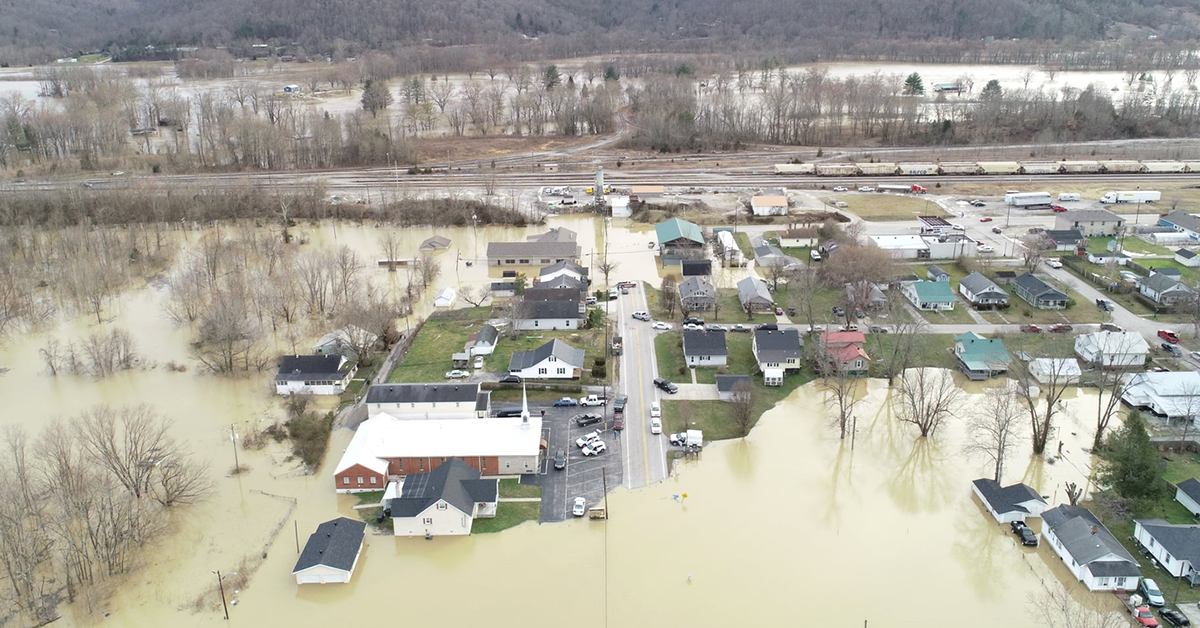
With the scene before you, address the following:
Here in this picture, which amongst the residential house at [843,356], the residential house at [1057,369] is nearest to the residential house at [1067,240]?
the residential house at [1057,369]

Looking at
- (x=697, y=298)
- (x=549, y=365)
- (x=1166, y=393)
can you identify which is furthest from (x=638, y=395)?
(x=1166, y=393)

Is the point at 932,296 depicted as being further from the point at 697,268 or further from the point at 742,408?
the point at 742,408

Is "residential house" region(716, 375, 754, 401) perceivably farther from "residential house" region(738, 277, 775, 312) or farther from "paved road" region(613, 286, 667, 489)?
"residential house" region(738, 277, 775, 312)

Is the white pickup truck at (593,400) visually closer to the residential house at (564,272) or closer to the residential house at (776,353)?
the residential house at (776,353)

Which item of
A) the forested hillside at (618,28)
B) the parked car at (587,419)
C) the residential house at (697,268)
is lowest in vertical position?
the parked car at (587,419)

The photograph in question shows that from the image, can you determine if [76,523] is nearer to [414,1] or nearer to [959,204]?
[959,204]

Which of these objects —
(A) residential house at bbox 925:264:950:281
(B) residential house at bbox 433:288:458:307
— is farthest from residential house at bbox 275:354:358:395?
(A) residential house at bbox 925:264:950:281
